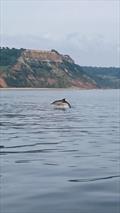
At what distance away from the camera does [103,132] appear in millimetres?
38188

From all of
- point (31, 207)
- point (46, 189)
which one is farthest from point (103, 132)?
point (31, 207)

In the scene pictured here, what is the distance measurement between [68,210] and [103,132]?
24163 mm

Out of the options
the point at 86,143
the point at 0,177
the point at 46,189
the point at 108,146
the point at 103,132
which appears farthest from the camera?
the point at 103,132

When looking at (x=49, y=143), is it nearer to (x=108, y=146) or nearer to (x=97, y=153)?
(x=108, y=146)

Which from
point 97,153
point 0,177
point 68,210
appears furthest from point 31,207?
point 97,153

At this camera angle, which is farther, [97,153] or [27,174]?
[97,153]

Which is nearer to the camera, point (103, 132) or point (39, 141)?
point (39, 141)

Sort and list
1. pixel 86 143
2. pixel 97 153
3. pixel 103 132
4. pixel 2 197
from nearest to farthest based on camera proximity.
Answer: pixel 2 197 < pixel 97 153 < pixel 86 143 < pixel 103 132

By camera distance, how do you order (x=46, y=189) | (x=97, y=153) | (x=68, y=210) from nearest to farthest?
1. (x=68, y=210)
2. (x=46, y=189)
3. (x=97, y=153)

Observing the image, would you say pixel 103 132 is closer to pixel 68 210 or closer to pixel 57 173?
pixel 57 173

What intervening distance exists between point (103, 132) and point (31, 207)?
2401cm

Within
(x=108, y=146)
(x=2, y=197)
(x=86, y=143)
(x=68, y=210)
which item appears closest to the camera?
(x=68, y=210)

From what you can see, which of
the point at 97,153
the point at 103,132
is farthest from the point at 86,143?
the point at 103,132

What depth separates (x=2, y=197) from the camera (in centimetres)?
1548
